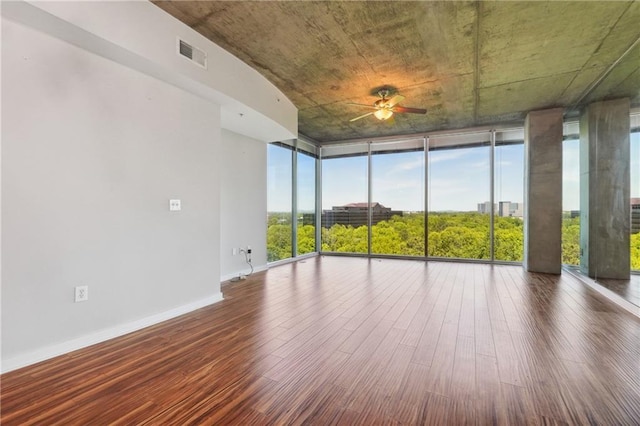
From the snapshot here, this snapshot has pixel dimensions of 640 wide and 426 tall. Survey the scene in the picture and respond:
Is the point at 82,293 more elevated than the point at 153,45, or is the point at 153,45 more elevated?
the point at 153,45

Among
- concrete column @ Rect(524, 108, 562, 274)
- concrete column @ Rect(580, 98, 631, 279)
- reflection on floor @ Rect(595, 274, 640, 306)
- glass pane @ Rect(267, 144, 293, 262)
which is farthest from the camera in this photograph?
glass pane @ Rect(267, 144, 293, 262)

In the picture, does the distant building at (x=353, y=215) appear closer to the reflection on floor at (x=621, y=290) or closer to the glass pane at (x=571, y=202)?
the glass pane at (x=571, y=202)

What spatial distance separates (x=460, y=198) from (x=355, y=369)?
5691 mm

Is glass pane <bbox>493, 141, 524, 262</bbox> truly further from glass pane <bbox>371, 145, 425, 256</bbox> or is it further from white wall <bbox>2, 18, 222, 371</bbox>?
white wall <bbox>2, 18, 222, 371</bbox>

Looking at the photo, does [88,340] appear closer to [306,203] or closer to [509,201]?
[306,203]

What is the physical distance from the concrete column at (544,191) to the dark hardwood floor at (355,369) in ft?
6.13

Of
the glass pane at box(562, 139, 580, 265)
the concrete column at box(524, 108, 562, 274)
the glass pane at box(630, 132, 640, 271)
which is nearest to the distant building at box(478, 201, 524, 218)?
the concrete column at box(524, 108, 562, 274)

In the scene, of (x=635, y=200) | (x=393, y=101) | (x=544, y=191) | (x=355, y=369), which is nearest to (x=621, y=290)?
(x=635, y=200)

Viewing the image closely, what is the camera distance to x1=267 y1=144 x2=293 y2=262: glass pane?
611cm

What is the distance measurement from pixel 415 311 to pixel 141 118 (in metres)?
3.69

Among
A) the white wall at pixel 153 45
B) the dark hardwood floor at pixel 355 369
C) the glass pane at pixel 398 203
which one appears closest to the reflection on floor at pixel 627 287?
the dark hardwood floor at pixel 355 369

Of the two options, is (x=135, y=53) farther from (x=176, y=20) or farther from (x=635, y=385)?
(x=635, y=385)

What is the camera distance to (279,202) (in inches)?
253

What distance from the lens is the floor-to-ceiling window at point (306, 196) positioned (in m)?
7.11
